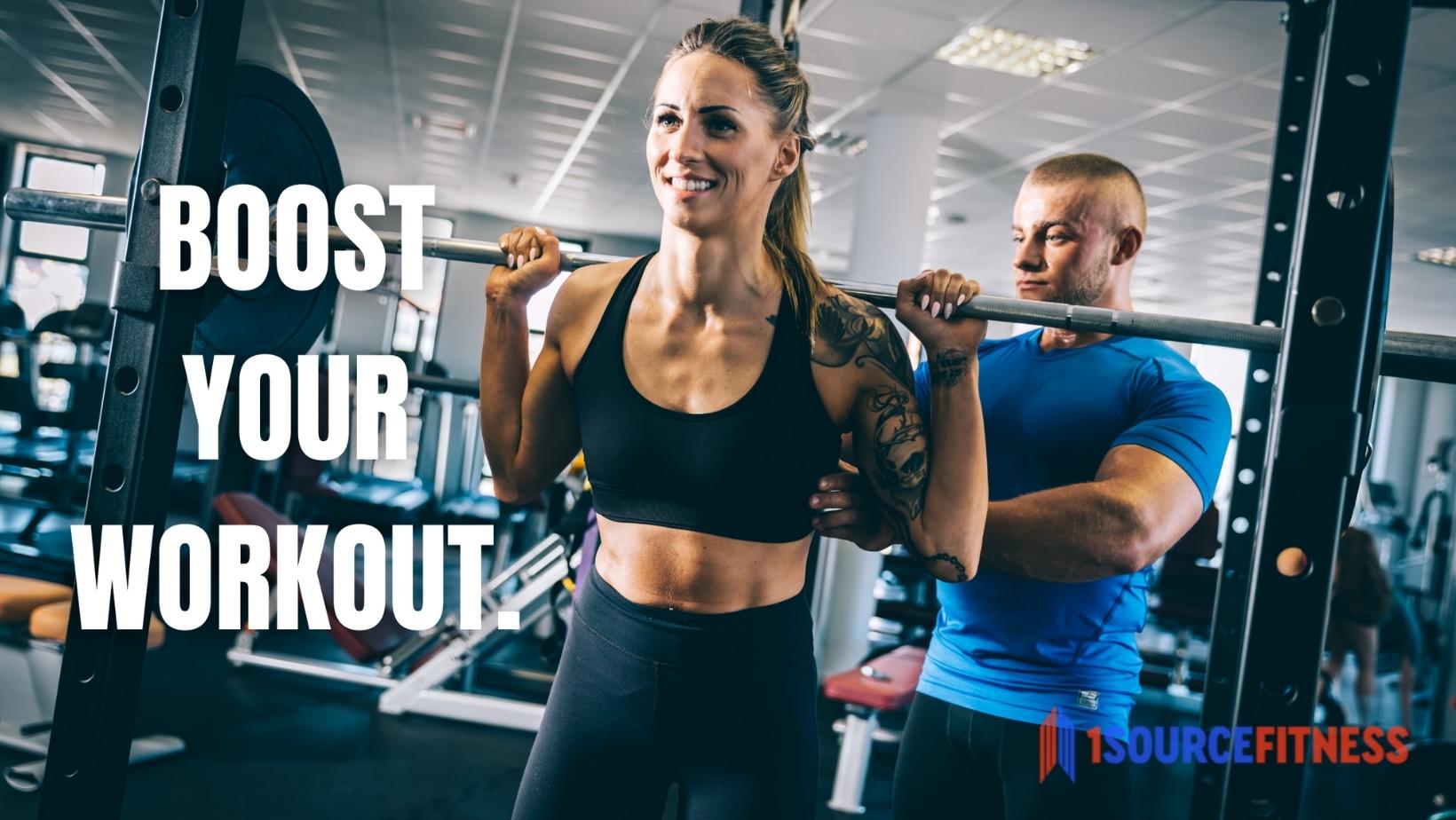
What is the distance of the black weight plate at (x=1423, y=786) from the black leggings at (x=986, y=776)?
209cm

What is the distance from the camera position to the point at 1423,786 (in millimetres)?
2855

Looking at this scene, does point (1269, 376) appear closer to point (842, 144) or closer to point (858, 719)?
point (858, 719)

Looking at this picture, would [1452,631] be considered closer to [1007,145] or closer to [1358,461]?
[1007,145]

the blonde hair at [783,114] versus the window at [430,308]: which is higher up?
the window at [430,308]

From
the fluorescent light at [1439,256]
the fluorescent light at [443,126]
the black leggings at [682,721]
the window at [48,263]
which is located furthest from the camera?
the window at [48,263]

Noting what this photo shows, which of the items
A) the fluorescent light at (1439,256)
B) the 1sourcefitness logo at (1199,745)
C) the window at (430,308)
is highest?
the fluorescent light at (1439,256)

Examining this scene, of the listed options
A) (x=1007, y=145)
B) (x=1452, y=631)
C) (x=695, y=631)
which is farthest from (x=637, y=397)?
(x=1007, y=145)

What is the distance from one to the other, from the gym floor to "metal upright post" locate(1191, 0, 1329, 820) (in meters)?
1.91

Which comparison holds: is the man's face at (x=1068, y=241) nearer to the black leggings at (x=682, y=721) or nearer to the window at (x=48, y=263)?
the black leggings at (x=682, y=721)

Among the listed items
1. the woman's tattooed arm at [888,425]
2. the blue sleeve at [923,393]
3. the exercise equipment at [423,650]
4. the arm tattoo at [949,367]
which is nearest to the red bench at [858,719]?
the exercise equipment at [423,650]

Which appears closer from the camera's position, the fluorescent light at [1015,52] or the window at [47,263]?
the fluorescent light at [1015,52]

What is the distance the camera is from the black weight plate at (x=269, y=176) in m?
1.41

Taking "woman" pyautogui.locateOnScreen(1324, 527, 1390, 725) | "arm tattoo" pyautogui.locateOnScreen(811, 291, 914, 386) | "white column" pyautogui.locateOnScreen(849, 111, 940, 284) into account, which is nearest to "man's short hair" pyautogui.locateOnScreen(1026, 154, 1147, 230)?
"arm tattoo" pyautogui.locateOnScreen(811, 291, 914, 386)

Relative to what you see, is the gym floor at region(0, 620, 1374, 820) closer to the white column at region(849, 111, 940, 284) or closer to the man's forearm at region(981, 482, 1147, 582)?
the man's forearm at region(981, 482, 1147, 582)
